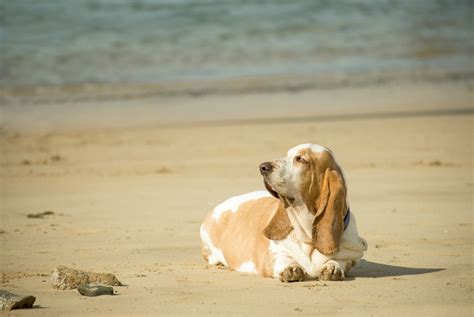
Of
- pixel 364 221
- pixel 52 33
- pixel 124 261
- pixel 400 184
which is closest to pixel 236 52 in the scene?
pixel 52 33

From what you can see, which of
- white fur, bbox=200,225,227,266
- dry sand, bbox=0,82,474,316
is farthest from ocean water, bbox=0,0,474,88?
white fur, bbox=200,225,227,266

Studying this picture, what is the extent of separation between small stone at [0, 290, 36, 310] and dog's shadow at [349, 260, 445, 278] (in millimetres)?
2324

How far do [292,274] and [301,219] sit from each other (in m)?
0.38

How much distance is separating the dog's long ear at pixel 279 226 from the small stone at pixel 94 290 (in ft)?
3.88

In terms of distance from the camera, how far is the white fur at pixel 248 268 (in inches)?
306

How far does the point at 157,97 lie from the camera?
21.9 metres

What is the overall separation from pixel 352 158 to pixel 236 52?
13950mm

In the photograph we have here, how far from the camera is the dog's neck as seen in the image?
7.27 meters

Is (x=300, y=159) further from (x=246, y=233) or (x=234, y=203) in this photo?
(x=234, y=203)

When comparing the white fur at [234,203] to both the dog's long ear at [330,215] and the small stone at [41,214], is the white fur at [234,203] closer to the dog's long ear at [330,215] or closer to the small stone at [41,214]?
the dog's long ear at [330,215]

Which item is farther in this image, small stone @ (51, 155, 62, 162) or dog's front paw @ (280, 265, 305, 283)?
small stone @ (51, 155, 62, 162)

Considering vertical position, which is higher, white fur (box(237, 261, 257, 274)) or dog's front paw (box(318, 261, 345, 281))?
dog's front paw (box(318, 261, 345, 281))

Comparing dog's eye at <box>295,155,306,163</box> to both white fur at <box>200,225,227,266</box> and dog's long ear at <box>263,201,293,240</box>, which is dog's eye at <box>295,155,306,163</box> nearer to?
dog's long ear at <box>263,201,293,240</box>

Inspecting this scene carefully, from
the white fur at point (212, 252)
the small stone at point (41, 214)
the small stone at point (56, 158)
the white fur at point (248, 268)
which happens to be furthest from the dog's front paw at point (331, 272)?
the small stone at point (56, 158)
